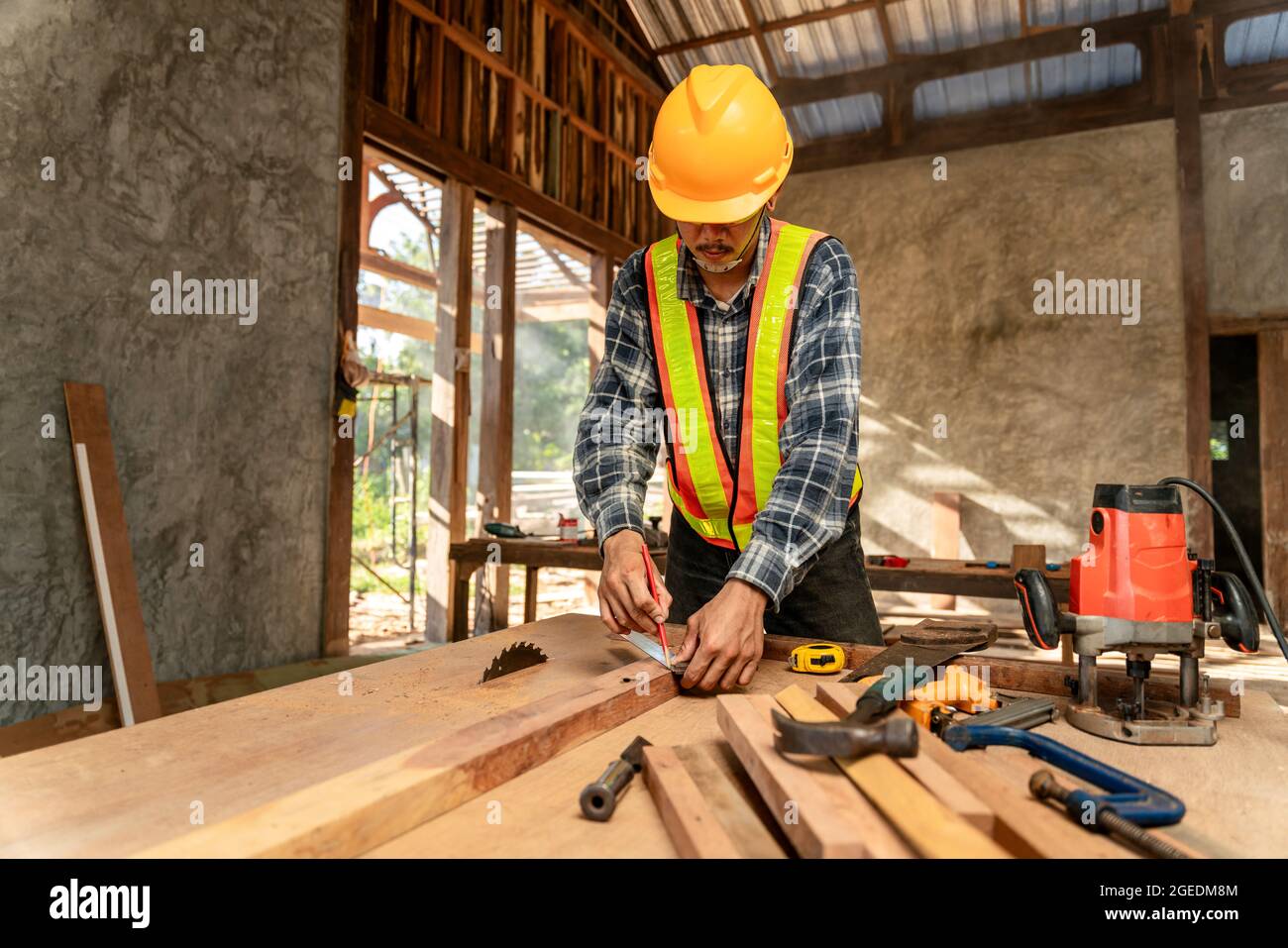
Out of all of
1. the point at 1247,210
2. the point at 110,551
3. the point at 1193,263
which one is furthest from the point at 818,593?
the point at 1247,210

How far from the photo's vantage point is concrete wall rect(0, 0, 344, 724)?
311cm

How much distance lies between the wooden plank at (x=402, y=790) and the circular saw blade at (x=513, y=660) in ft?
0.98

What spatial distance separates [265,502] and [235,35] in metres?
2.22

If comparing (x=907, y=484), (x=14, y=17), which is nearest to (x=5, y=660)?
(x=14, y=17)

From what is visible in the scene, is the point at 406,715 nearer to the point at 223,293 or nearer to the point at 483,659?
the point at 483,659

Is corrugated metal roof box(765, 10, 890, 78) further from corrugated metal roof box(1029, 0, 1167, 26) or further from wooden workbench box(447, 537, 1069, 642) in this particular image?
wooden workbench box(447, 537, 1069, 642)

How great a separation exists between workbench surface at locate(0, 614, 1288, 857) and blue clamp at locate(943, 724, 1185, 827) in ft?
0.07

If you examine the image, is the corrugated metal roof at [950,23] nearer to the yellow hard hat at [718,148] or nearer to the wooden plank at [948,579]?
the wooden plank at [948,579]

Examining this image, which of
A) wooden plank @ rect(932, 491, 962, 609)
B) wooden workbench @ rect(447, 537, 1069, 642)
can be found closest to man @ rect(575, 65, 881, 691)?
wooden workbench @ rect(447, 537, 1069, 642)

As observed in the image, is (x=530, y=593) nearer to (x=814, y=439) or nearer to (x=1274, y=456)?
(x=814, y=439)

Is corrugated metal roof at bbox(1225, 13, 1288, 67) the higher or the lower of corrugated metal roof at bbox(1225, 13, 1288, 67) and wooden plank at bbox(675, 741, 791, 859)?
the higher

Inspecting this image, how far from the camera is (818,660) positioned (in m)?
1.65

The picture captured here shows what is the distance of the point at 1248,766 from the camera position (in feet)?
3.65

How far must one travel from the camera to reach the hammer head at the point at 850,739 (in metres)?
0.96
